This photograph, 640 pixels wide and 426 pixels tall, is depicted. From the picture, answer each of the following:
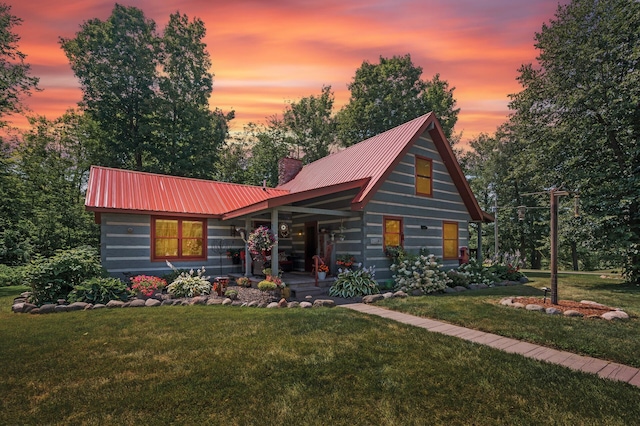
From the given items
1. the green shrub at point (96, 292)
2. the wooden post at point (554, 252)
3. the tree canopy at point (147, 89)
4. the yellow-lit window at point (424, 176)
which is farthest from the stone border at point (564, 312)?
the tree canopy at point (147, 89)

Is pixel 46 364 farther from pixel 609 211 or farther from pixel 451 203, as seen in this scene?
pixel 609 211

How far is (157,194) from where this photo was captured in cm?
1335

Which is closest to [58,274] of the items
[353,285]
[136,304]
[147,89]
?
[136,304]

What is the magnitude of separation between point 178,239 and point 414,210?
9.27 m

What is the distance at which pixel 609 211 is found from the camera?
42.5ft

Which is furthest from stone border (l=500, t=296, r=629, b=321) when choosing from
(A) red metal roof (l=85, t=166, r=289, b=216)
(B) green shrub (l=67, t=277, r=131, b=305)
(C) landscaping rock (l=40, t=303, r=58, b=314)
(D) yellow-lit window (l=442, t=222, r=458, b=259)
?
(C) landscaping rock (l=40, t=303, r=58, b=314)

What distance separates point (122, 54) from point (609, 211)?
28.5 m

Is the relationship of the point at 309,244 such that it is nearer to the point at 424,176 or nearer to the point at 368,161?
the point at 368,161

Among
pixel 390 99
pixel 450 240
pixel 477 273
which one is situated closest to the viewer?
pixel 477 273

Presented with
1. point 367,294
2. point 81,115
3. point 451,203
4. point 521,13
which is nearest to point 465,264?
point 451,203

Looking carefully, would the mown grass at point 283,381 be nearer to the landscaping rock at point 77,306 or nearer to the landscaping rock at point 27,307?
the landscaping rock at point 77,306

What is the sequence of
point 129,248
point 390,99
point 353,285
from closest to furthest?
point 353,285
point 129,248
point 390,99

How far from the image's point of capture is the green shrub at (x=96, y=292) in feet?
27.8

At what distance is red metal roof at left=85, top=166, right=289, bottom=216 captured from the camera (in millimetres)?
11797
